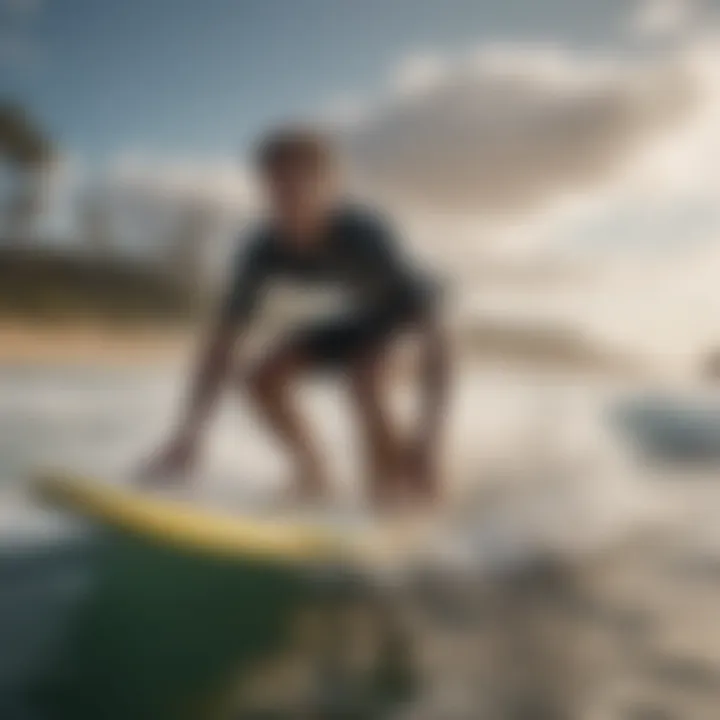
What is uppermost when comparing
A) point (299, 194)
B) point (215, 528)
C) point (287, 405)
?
point (299, 194)

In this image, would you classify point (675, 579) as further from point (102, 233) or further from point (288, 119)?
point (102, 233)

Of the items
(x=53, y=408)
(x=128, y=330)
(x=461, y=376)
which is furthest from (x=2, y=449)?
(x=461, y=376)

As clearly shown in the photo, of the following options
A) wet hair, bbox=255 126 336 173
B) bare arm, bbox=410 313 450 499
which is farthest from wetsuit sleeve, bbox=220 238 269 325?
bare arm, bbox=410 313 450 499

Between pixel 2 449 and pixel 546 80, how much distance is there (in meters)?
0.85

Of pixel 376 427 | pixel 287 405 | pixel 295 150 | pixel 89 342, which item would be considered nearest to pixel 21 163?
pixel 89 342

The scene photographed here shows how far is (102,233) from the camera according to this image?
1165mm

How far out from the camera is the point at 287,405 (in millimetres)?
1080

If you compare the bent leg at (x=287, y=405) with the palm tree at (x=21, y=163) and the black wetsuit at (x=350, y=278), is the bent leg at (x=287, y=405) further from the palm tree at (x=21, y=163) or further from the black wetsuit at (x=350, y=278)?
the palm tree at (x=21, y=163)

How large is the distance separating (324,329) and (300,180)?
0.63 feet

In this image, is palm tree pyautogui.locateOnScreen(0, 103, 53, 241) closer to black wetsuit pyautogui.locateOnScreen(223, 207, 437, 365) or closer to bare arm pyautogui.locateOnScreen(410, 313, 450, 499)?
black wetsuit pyautogui.locateOnScreen(223, 207, 437, 365)

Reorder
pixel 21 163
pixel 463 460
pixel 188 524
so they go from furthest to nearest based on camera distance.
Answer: pixel 21 163 → pixel 463 460 → pixel 188 524

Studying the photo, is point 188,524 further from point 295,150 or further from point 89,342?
point 295,150

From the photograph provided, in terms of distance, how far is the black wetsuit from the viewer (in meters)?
1.08

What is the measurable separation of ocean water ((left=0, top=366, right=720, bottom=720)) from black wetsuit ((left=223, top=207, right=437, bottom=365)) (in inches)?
2.5
